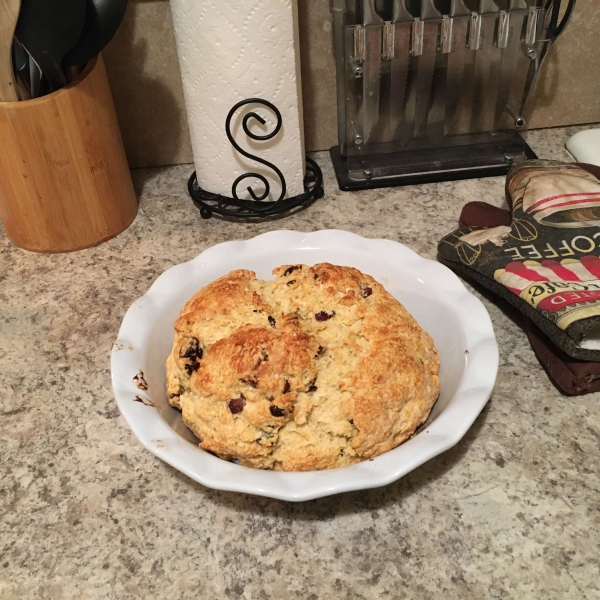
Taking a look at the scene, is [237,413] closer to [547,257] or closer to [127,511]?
[127,511]

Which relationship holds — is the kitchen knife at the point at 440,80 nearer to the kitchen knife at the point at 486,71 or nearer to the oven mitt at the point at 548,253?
the kitchen knife at the point at 486,71

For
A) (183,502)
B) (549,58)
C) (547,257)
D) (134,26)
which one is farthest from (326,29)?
(183,502)

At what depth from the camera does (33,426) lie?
0.66 meters

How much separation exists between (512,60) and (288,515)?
0.79 metres

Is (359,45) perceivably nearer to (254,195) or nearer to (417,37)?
(417,37)

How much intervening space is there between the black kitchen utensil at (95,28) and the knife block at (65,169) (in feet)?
0.09

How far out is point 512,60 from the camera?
0.93 metres

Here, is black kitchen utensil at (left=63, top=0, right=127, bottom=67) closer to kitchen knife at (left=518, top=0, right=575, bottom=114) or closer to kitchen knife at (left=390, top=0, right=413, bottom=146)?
kitchen knife at (left=390, top=0, right=413, bottom=146)

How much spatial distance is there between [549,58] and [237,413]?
3.02 ft

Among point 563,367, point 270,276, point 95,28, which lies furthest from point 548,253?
point 95,28

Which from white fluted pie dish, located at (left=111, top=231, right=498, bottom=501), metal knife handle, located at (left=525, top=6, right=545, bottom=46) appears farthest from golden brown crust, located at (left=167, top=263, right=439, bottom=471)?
metal knife handle, located at (left=525, top=6, right=545, bottom=46)

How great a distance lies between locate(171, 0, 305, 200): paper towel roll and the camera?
2.59ft

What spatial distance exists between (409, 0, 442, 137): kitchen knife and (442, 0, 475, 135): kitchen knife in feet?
0.08

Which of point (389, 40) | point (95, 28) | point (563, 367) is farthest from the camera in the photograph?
point (389, 40)
